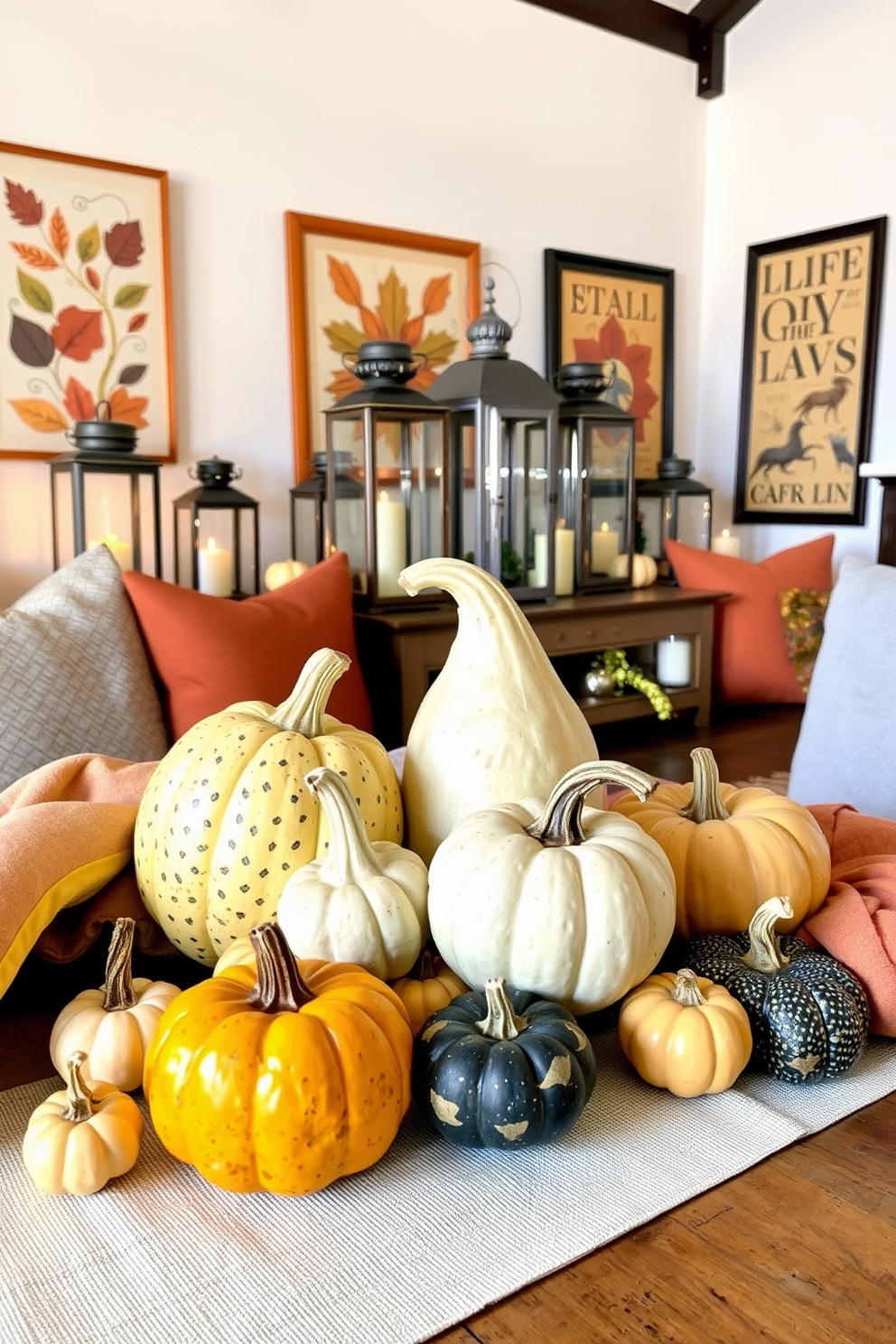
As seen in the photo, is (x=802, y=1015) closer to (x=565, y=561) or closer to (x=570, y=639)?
(x=570, y=639)

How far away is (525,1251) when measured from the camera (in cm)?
55

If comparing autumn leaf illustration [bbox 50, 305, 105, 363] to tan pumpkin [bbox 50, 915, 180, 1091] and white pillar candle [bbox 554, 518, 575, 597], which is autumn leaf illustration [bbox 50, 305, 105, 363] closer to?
white pillar candle [bbox 554, 518, 575, 597]

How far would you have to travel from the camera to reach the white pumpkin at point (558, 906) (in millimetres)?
682

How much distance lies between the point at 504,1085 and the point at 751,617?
3107mm

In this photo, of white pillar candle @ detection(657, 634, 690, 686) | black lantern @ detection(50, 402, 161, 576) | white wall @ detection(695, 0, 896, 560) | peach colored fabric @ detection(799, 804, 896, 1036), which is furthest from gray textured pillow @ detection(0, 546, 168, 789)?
white wall @ detection(695, 0, 896, 560)

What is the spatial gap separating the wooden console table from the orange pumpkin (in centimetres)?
195

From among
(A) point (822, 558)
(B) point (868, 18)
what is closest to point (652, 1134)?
(A) point (822, 558)

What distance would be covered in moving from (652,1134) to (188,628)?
1.60m

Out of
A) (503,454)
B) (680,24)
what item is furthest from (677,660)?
(680,24)

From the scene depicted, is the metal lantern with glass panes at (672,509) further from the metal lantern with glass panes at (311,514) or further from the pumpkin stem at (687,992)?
the pumpkin stem at (687,992)

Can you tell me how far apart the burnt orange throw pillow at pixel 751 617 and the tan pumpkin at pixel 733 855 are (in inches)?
107

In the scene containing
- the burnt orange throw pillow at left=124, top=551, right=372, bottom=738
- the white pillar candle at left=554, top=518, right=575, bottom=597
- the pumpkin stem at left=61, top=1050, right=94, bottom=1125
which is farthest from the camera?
the white pillar candle at left=554, top=518, right=575, bottom=597

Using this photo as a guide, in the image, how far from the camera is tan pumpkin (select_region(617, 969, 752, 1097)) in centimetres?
68

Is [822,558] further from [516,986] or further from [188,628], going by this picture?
[516,986]
